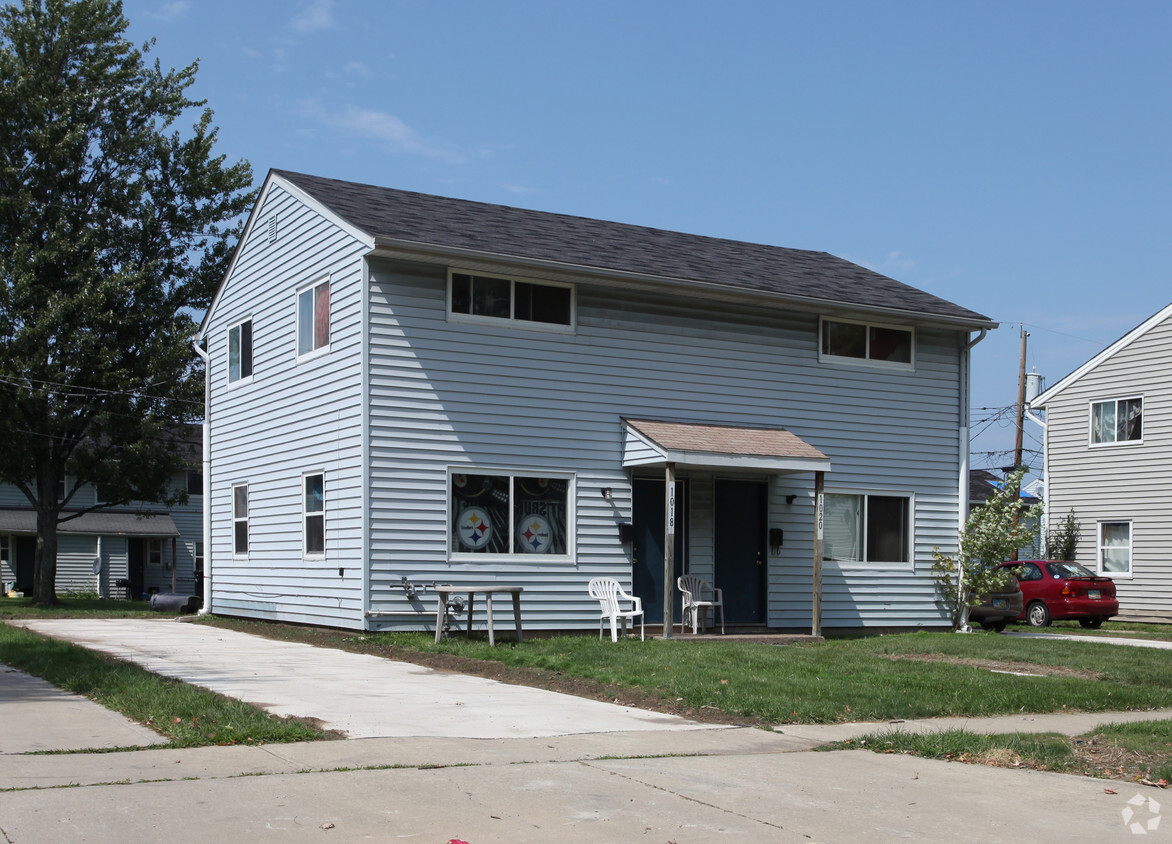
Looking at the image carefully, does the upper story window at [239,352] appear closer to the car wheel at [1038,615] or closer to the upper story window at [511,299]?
the upper story window at [511,299]

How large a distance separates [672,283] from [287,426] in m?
6.35

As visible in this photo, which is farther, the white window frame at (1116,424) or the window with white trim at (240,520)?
the white window frame at (1116,424)

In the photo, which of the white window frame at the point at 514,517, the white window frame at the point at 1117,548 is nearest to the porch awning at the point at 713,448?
the white window frame at the point at 514,517

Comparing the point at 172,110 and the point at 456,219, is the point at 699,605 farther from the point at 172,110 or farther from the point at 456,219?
the point at 172,110

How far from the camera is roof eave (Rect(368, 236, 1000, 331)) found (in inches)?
619

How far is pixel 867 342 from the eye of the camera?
19.9 metres

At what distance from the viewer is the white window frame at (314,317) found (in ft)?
56.0

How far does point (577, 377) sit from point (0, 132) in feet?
64.1

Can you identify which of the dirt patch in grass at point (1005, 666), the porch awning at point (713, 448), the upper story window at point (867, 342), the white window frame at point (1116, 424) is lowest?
the dirt patch in grass at point (1005, 666)

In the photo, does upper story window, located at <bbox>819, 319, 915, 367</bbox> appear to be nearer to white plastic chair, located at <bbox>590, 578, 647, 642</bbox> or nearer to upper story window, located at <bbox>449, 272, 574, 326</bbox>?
upper story window, located at <bbox>449, 272, 574, 326</bbox>

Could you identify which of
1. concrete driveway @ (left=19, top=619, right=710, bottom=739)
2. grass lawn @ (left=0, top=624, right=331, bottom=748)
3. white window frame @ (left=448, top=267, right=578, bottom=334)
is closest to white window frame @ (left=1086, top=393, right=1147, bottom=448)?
white window frame @ (left=448, top=267, right=578, bottom=334)

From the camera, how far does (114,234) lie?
31.2m

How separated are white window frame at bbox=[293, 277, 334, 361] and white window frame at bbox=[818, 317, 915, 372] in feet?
25.7

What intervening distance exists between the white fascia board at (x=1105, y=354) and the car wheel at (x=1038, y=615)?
8934 millimetres
